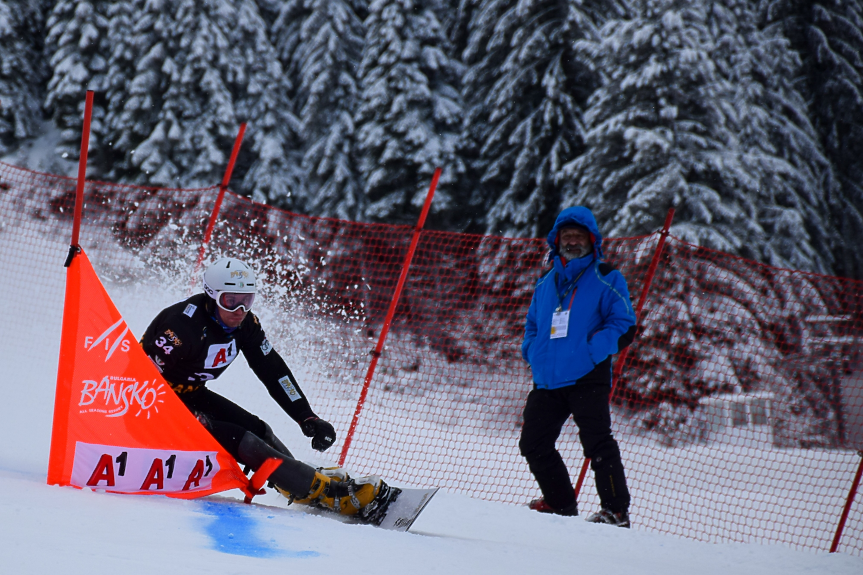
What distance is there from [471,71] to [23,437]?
1168 centimetres

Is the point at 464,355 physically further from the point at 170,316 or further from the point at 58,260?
the point at 58,260

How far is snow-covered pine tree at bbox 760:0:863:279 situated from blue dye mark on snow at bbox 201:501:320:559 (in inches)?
645

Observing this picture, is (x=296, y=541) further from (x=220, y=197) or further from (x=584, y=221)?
(x=220, y=197)

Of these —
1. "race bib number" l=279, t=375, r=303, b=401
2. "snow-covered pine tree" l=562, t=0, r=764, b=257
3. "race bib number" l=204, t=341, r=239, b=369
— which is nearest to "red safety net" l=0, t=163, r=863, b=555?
"snow-covered pine tree" l=562, t=0, r=764, b=257

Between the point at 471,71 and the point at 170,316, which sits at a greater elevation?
the point at 471,71

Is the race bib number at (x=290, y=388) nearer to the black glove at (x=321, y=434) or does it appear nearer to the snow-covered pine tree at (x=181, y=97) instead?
the black glove at (x=321, y=434)

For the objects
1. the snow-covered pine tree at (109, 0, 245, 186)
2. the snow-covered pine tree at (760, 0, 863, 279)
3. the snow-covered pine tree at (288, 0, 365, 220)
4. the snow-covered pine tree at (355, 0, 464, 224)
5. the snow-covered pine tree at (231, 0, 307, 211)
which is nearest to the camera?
the snow-covered pine tree at (355, 0, 464, 224)

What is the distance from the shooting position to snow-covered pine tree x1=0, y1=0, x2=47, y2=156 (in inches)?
738

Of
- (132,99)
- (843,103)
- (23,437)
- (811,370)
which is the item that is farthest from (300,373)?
(843,103)

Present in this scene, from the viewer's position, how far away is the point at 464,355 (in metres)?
8.29

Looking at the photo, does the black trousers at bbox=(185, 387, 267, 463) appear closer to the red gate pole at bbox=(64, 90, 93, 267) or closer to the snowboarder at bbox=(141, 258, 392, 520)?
the snowboarder at bbox=(141, 258, 392, 520)

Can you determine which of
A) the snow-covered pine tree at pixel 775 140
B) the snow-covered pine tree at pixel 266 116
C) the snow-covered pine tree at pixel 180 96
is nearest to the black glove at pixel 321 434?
the snow-covered pine tree at pixel 775 140

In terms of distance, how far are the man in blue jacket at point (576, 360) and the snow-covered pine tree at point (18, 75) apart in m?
19.5

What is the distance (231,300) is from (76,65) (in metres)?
16.4
